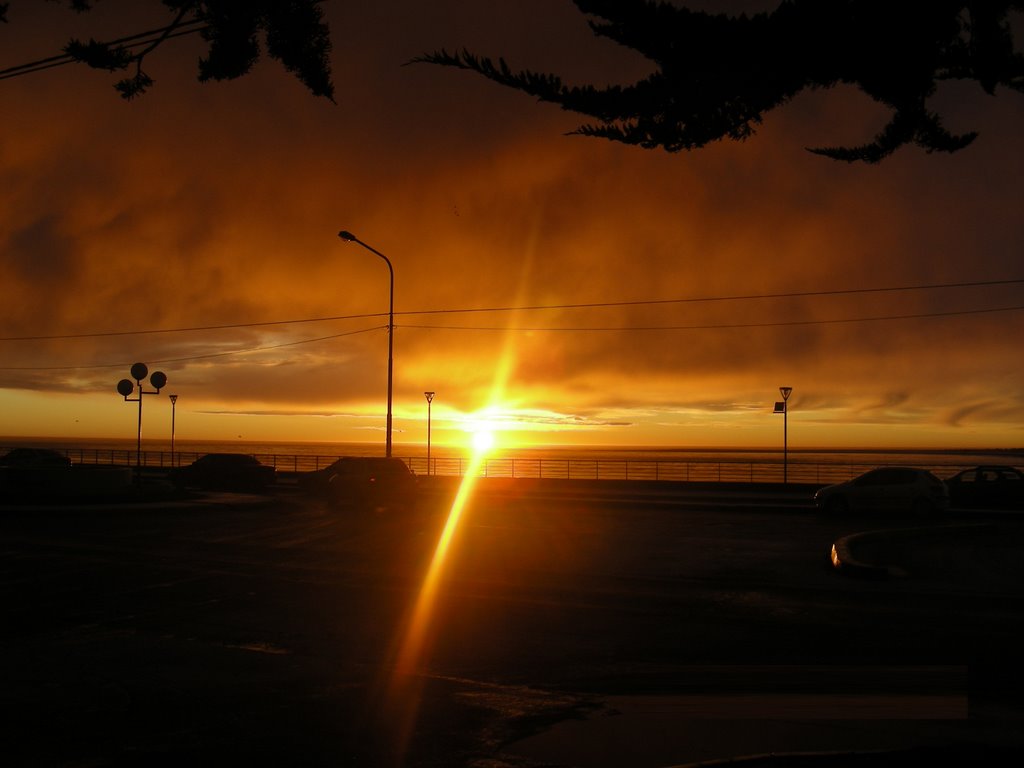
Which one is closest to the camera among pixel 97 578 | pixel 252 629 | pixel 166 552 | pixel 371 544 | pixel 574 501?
pixel 252 629

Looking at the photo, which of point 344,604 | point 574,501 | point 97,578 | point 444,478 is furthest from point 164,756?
point 444,478

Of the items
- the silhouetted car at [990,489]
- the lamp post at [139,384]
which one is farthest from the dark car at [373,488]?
the silhouetted car at [990,489]

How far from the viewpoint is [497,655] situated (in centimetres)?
831

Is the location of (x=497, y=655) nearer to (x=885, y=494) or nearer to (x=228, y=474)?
(x=885, y=494)

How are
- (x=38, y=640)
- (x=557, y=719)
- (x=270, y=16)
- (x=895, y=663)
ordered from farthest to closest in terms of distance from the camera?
(x=38, y=640) → (x=895, y=663) → (x=557, y=719) → (x=270, y=16)

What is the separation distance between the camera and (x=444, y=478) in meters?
45.9

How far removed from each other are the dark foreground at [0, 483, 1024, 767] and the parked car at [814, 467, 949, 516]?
797 centimetres

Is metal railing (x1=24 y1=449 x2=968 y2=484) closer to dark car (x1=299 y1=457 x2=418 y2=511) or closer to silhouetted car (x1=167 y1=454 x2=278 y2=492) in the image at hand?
silhouetted car (x1=167 y1=454 x2=278 y2=492)

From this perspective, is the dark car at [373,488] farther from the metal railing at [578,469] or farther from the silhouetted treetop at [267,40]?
the silhouetted treetop at [267,40]

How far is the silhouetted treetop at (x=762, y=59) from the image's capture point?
2.60 meters

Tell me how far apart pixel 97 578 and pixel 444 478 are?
33258 mm

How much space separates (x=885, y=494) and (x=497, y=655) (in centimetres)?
1979

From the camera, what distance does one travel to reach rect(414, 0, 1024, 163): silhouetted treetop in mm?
2596

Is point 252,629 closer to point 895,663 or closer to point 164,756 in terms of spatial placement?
point 164,756
